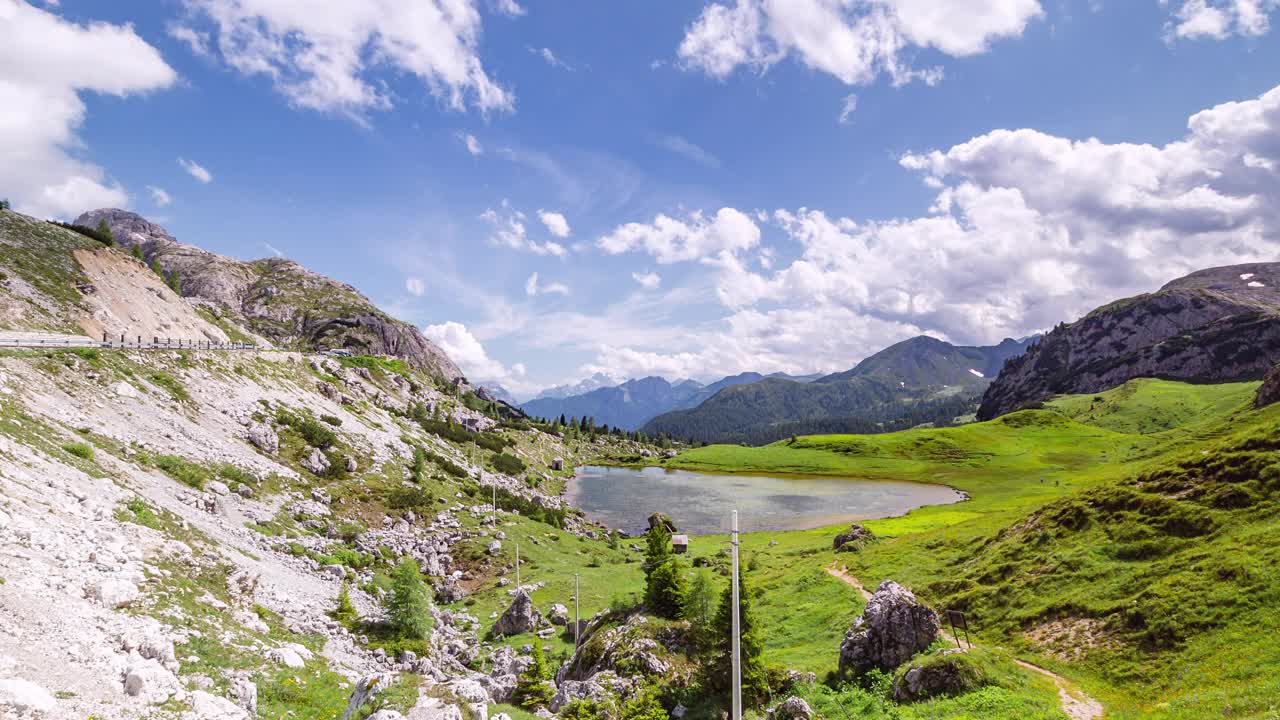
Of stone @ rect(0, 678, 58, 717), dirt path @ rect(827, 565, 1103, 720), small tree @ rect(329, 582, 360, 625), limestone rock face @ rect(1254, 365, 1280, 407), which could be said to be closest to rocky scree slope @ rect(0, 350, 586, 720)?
stone @ rect(0, 678, 58, 717)

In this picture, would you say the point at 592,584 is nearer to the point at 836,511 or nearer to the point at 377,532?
the point at 377,532

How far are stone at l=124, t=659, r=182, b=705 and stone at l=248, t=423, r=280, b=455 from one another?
53265 mm

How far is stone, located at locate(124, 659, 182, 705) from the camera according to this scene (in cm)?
1627

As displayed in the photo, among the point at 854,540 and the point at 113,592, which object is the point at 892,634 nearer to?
the point at 113,592

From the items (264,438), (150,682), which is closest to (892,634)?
(150,682)

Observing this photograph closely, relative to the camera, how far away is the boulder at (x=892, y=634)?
28.7 metres

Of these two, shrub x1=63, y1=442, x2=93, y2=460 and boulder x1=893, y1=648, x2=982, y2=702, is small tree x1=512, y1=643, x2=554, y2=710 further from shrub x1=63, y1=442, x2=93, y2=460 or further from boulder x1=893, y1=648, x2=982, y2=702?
shrub x1=63, y1=442, x2=93, y2=460

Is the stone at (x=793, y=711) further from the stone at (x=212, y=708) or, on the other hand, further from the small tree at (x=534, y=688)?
the stone at (x=212, y=708)

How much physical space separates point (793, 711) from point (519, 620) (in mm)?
31058

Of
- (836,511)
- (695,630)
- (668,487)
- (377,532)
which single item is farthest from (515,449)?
(695,630)

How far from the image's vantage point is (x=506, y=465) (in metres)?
150

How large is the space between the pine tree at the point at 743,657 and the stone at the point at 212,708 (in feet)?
68.7

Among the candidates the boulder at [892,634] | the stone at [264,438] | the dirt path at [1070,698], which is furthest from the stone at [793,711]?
the stone at [264,438]

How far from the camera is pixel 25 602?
17.6 metres
